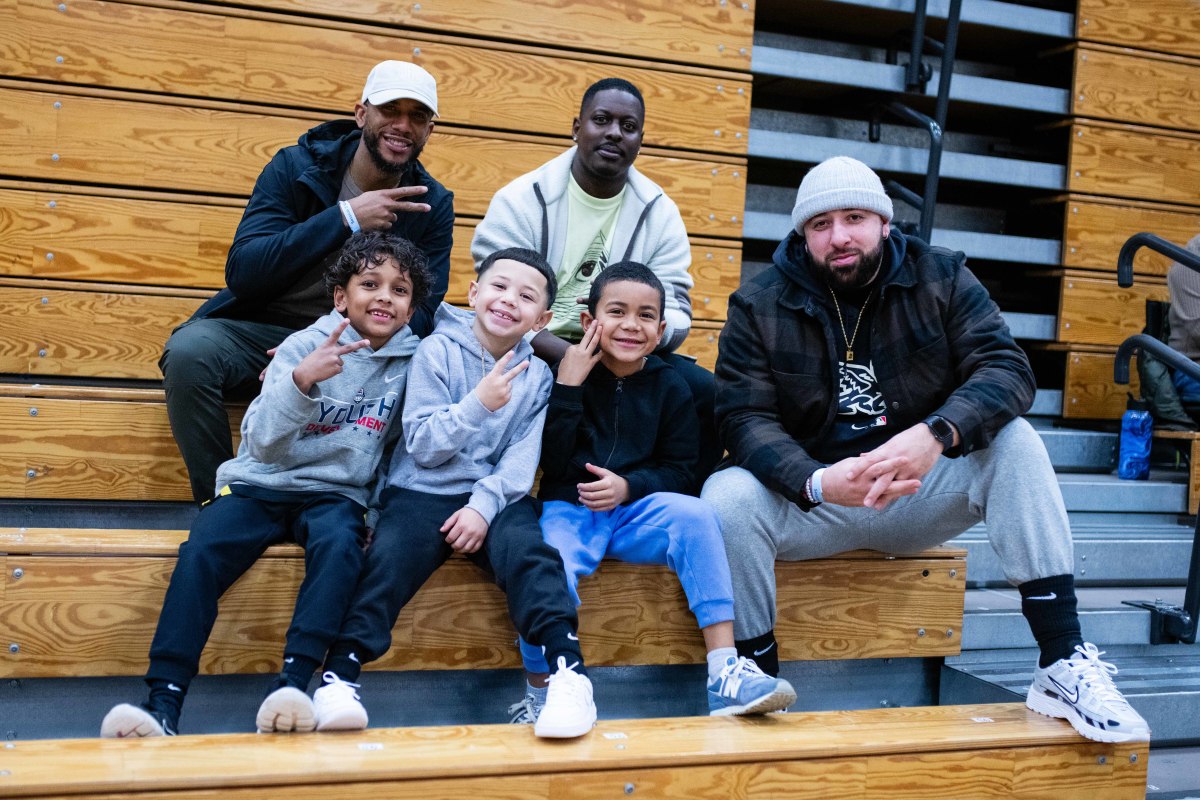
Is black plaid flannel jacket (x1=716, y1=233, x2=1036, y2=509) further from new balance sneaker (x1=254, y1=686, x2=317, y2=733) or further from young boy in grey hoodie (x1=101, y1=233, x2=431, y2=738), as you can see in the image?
new balance sneaker (x1=254, y1=686, x2=317, y2=733)

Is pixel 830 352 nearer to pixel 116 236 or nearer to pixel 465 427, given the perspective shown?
pixel 465 427

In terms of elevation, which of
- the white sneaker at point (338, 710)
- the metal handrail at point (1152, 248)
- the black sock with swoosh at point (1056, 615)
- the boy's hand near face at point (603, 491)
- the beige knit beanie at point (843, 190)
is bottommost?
the white sneaker at point (338, 710)

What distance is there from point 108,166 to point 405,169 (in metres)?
1.02

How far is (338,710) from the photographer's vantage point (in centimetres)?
138

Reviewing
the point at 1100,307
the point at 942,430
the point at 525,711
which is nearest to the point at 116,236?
the point at 525,711

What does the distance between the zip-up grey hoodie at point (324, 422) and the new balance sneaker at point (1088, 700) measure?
1114mm

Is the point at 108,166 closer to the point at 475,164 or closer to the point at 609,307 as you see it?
the point at 475,164

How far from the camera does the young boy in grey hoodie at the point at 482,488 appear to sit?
58.6 inches

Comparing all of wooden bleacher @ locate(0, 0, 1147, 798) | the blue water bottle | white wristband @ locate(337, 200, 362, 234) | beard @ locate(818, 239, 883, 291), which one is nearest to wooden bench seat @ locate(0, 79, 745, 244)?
wooden bleacher @ locate(0, 0, 1147, 798)

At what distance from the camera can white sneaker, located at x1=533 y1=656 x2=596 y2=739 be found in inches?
54.9

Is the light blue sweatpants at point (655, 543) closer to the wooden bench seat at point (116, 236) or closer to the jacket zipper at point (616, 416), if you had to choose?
the jacket zipper at point (616, 416)

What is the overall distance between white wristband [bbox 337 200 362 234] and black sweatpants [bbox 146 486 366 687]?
51 centimetres

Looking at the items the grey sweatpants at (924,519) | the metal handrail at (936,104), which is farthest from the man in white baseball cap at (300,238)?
the metal handrail at (936,104)

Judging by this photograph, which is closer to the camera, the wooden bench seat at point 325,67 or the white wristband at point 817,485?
the white wristband at point 817,485
